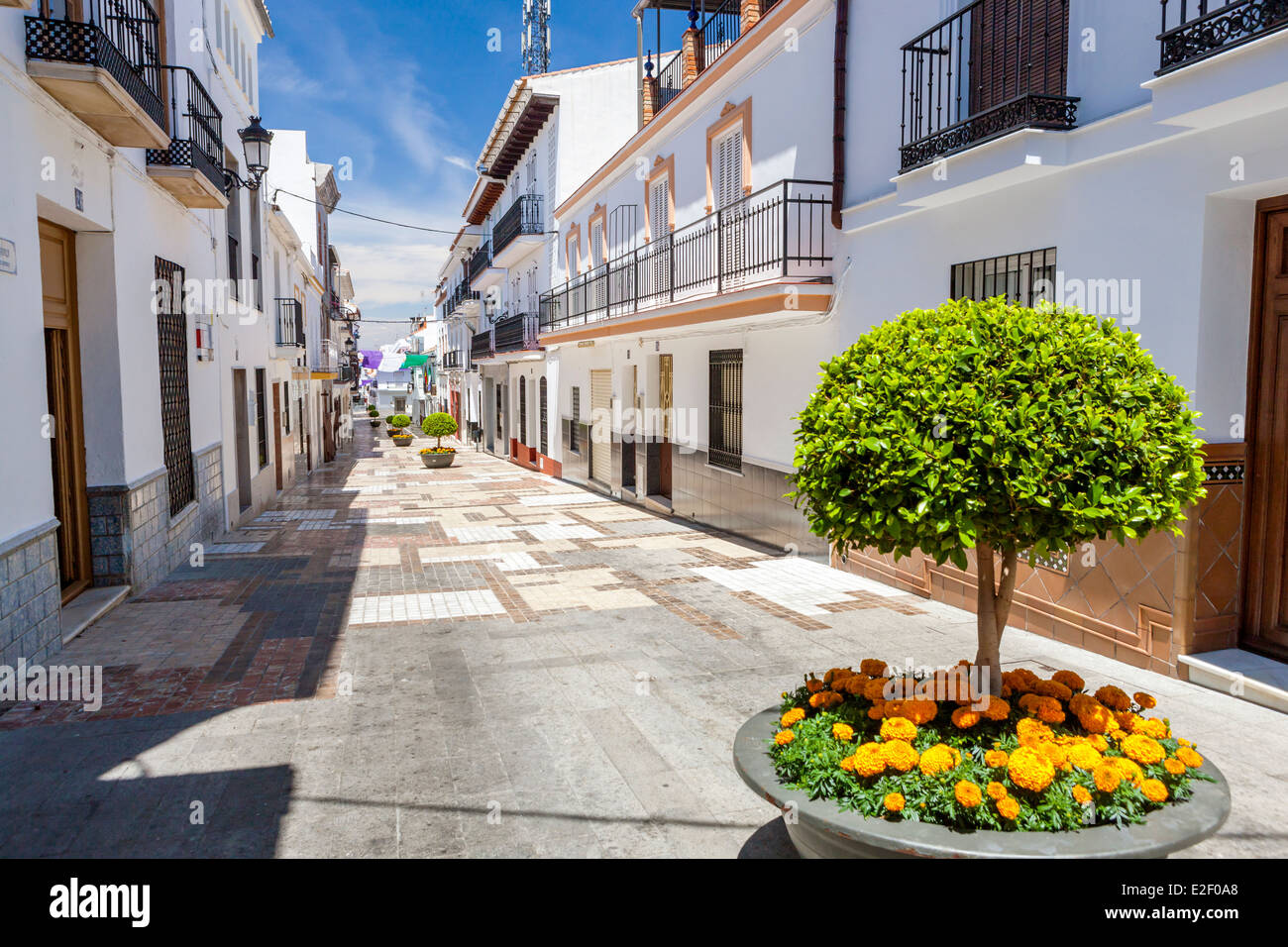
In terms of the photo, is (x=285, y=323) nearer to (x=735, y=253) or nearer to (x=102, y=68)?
(x=735, y=253)

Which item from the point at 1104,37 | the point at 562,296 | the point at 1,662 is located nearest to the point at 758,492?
the point at 1104,37

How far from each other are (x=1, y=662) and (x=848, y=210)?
881 centimetres

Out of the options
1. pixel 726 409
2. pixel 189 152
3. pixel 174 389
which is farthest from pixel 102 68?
pixel 726 409

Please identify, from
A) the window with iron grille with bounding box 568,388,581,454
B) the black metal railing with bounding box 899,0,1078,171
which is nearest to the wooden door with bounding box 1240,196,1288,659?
the black metal railing with bounding box 899,0,1078,171

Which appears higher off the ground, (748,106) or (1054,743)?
(748,106)

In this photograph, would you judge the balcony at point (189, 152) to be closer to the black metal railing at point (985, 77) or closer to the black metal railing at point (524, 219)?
the black metal railing at point (985, 77)

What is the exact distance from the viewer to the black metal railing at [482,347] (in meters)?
30.0

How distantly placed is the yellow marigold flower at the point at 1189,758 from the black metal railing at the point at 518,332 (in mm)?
22056

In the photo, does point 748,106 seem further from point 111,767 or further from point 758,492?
point 111,767

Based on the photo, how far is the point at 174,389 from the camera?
1088 cm

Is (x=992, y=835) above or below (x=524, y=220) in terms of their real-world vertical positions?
below

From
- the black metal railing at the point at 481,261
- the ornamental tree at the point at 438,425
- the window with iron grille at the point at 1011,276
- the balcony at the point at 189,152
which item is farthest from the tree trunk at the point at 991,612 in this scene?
the ornamental tree at the point at 438,425

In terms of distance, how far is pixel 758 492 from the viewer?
12.2 meters

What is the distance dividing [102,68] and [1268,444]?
29.5 ft
